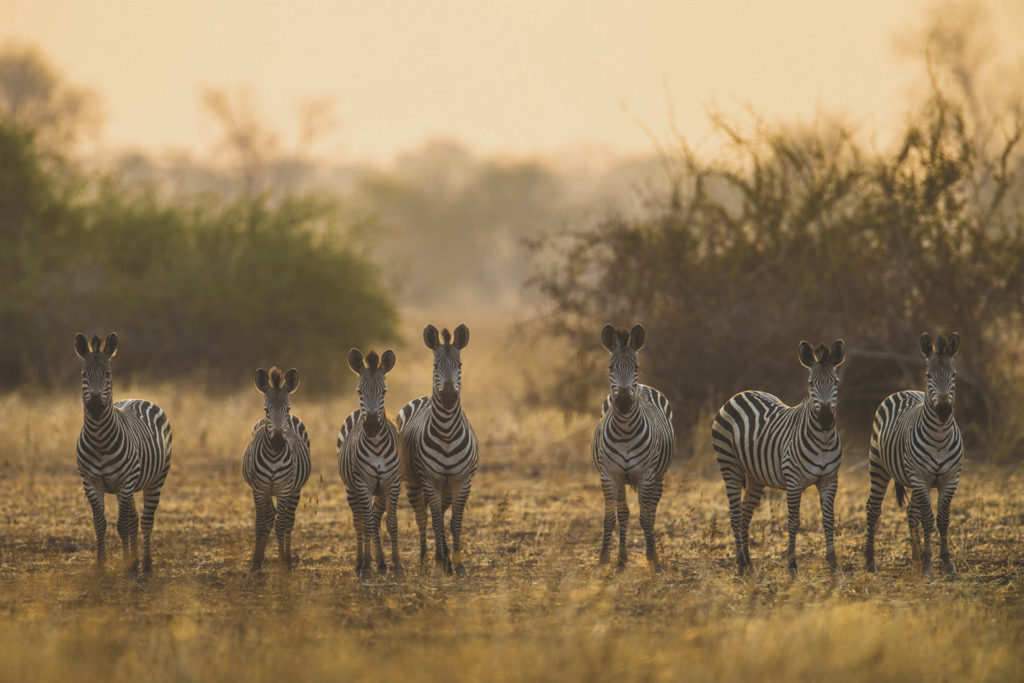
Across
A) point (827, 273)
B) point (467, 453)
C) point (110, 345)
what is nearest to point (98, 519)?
point (110, 345)

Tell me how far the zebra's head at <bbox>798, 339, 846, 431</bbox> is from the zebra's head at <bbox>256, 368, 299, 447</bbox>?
396cm

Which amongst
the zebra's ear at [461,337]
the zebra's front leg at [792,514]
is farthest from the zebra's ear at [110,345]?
the zebra's front leg at [792,514]

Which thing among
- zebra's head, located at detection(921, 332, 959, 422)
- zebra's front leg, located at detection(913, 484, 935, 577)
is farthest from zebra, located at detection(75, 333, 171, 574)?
zebra's head, located at detection(921, 332, 959, 422)

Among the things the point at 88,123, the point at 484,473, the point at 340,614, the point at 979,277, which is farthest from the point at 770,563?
the point at 88,123

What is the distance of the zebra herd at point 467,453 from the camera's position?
8.01 metres

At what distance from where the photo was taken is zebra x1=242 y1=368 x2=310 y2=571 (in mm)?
8133

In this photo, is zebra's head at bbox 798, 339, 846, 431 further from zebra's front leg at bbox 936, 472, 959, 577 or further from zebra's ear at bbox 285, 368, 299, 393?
zebra's ear at bbox 285, 368, 299, 393

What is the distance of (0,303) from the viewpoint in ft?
63.2

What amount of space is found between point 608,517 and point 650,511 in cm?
35

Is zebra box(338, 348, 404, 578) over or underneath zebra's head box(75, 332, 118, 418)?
underneath

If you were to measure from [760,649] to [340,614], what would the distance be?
2921mm

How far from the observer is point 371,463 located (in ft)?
26.5

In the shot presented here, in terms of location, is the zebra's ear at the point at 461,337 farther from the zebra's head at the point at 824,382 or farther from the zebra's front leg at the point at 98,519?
the zebra's front leg at the point at 98,519

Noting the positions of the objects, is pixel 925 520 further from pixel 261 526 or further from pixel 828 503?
pixel 261 526
